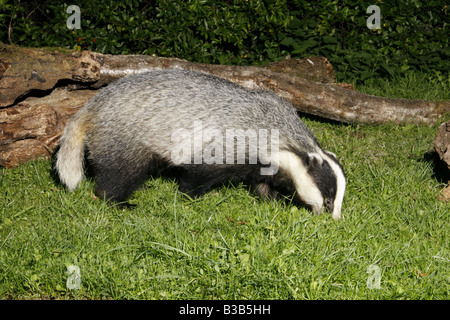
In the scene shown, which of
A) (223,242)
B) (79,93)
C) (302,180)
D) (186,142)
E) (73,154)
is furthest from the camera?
(79,93)

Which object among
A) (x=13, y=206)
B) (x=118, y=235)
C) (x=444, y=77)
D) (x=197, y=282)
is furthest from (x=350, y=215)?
(x=444, y=77)

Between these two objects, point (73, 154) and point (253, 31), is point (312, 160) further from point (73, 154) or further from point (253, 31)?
point (253, 31)

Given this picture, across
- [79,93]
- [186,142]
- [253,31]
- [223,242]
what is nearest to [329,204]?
[223,242]

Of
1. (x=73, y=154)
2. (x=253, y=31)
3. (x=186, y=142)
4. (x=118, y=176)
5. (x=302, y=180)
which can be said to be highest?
(x=253, y=31)

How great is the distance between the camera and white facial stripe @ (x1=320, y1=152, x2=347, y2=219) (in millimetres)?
3545

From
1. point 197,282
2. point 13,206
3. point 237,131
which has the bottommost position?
point 13,206

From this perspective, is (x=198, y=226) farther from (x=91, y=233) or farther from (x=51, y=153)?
(x=51, y=153)

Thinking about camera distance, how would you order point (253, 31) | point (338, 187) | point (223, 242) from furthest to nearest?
1. point (253, 31)
2. point (338, 187)
3. point (223, 242)

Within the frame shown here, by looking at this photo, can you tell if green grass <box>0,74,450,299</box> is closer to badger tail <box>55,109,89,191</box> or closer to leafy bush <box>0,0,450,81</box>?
badger tail <box>55,109,89,191</box>

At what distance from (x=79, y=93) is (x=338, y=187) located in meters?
2.72

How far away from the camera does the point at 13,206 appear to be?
3766 mm

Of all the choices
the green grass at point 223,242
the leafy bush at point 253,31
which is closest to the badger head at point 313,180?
the green grass at point 223,242

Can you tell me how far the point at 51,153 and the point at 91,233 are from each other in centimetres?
167

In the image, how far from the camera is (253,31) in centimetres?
634
